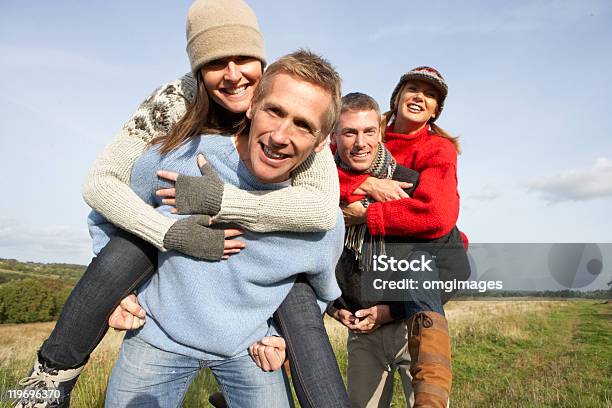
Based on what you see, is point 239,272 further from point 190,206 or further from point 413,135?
point 413,135

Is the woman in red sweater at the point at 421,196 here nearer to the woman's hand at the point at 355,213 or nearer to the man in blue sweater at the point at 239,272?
the woman's hand at the point at 355,213

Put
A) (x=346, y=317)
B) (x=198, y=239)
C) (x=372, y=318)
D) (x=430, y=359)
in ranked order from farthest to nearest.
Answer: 1. (x=346, y=317)
2. (x=372, y=318)
3. (x=430, y=359)
4. (x=198, y=239)

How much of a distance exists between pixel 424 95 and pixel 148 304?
2573 mm

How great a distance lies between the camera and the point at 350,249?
3395 millimetres

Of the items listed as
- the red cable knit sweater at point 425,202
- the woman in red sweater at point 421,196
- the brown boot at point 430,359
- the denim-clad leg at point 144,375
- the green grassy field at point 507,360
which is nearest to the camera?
Answer: the denim-clad leg at point 144,375

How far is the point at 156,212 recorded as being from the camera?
7.33 feet

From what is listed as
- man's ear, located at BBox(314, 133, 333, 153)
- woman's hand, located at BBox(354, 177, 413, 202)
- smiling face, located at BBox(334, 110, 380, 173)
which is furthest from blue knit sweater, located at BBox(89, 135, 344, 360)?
smiling face, located at BBox(334, 110, 380, 173)

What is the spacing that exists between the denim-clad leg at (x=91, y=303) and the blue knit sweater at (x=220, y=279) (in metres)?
0.15

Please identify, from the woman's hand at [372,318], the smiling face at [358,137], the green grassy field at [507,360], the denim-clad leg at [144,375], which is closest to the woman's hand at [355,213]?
the smiling face at [358,137]

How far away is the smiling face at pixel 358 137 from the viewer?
130 inches

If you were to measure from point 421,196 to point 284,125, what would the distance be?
134 cm

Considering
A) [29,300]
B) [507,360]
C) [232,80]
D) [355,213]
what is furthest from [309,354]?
[29,300]

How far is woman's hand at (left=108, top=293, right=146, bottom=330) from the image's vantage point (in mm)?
2266

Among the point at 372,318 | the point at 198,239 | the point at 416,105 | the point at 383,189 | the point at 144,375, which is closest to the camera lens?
the point at 198,239
